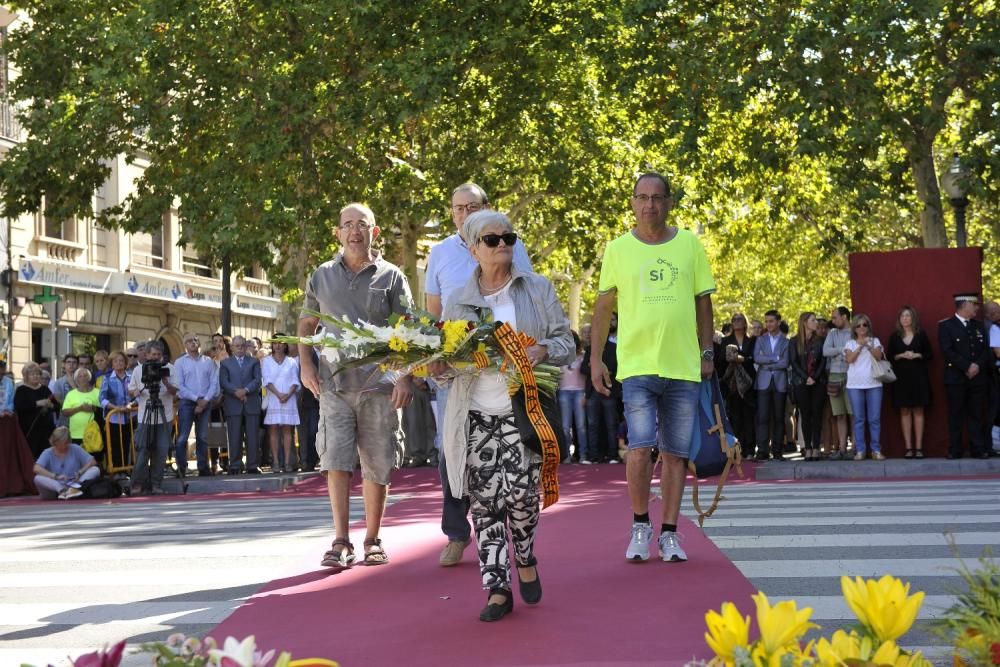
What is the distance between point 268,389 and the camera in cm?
2077

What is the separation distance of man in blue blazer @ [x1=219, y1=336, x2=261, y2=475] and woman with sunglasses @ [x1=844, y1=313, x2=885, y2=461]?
8268 millimetres

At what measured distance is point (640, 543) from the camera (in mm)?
8086

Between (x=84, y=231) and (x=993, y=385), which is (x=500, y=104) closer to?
(x=993, y=385)

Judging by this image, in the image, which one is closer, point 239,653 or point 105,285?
point 239,653

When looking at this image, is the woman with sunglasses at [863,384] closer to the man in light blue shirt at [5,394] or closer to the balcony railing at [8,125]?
the man in light blue shirt at [5,394]

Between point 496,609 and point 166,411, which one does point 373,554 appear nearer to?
point 496,609

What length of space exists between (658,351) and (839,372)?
11.7m

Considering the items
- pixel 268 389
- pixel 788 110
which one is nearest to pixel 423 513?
pixel 268 389

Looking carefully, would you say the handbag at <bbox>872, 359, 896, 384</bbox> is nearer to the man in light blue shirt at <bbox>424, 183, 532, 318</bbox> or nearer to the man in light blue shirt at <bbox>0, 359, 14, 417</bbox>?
the man in light blue shirt at <bbox>424, 183, 532, 318</bbox>

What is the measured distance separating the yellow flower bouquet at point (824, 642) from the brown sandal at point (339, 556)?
636 centimetres

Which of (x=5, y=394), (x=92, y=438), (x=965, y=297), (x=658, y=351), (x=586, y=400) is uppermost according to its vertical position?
(x=965, y=297)

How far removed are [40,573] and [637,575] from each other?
3.85 metres

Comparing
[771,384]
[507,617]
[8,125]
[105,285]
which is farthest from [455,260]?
[105,285]

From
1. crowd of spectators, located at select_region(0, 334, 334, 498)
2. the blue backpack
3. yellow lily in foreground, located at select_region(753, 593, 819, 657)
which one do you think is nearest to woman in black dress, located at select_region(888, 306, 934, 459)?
crowd of spectators, located at select_region(0, 334, 334, 498)
